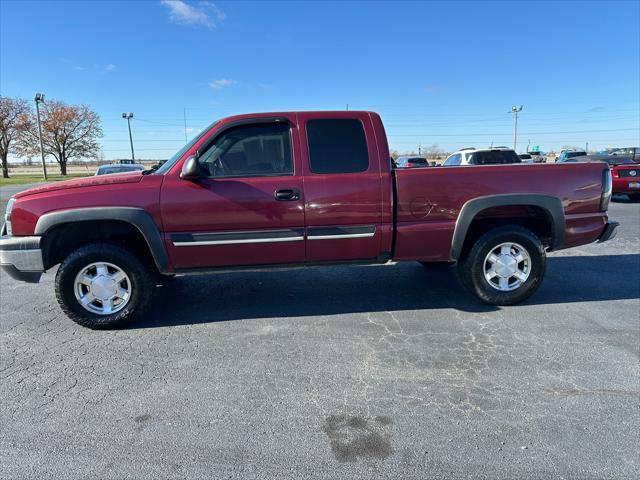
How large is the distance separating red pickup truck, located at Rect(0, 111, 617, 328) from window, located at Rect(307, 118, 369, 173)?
0.04ft

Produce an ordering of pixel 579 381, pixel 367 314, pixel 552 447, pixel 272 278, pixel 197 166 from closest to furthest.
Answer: pixel 552 447, pixel 579 381, pixel 197 166, pixel 367 314, pixel 272 278

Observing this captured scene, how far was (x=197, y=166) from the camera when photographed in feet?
11.7

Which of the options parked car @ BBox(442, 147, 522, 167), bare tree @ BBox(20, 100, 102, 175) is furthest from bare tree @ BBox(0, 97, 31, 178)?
parked car @ BBox(442, 147, 522, 167)

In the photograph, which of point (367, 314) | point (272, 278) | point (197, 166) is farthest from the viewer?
point (272, 278)

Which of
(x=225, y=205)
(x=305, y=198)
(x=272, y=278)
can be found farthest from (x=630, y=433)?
(x=272, y=278)

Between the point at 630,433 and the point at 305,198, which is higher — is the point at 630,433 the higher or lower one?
the lower one

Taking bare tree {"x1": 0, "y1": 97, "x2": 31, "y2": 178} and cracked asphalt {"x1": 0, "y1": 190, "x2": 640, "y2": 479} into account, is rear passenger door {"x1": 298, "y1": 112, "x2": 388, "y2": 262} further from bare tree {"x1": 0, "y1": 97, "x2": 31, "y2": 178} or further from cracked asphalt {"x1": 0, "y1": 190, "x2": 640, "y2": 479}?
bare tree {"x1": 0, "y1": 97, "x2": 31, "y2": 178}

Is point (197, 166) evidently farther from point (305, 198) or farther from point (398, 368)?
point (398, 368)

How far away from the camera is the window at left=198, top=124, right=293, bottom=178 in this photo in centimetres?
381

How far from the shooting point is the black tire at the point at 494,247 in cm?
421

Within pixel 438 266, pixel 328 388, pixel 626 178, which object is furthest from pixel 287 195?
pixel 626 178

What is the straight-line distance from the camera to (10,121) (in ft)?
141

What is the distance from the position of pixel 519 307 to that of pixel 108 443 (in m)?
3.96

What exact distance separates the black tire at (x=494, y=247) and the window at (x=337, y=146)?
5.05ft
